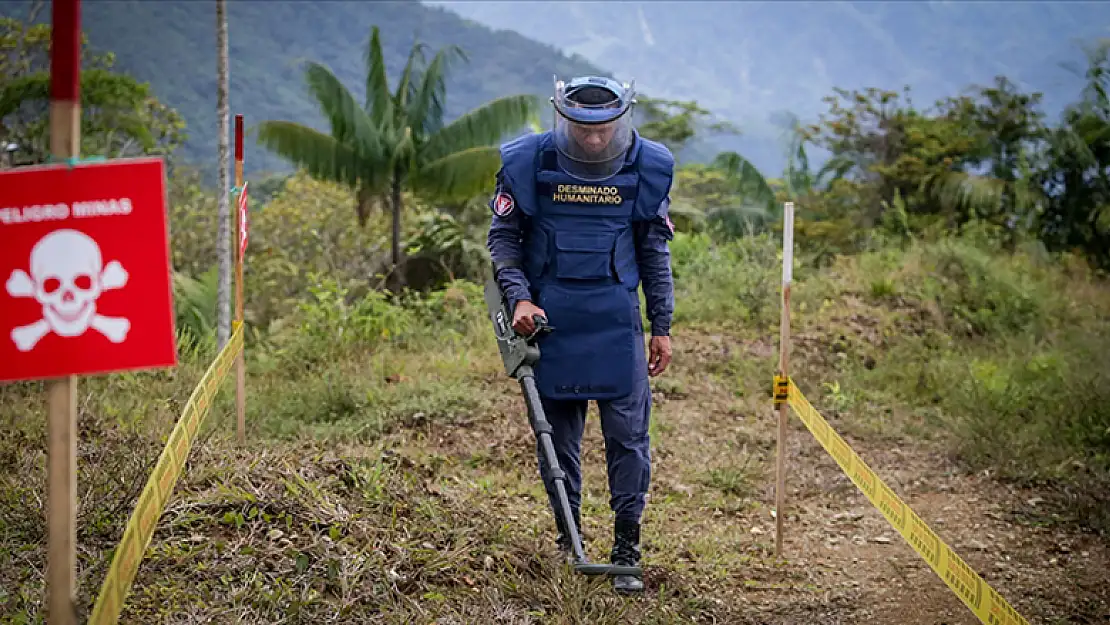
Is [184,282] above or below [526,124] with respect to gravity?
below

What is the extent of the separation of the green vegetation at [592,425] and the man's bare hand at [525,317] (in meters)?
0.84

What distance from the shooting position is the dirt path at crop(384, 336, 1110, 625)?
169 inches

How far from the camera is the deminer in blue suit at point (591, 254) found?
4.11 meters

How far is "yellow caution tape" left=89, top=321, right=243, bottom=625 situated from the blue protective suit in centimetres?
127

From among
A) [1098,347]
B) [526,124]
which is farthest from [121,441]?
[526,124]

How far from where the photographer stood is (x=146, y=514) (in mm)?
2863

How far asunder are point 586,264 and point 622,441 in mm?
739

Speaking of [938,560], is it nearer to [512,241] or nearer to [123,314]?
[512,241]

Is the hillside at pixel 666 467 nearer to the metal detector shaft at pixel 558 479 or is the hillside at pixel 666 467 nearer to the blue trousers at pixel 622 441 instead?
the metal detector shaft at pixel 558 479

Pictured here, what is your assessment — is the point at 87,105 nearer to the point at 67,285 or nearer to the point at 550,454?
the point at 550,454

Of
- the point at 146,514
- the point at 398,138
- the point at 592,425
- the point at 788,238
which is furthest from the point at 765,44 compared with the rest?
the point at 146,514

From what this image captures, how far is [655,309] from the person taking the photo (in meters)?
4.36

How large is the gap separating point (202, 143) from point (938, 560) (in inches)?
2517

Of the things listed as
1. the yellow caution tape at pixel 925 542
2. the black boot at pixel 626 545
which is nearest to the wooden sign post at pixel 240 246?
the black boot at pixel 626 545
